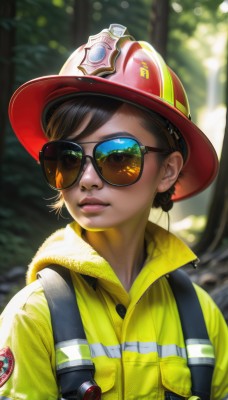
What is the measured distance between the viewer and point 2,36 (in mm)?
9875

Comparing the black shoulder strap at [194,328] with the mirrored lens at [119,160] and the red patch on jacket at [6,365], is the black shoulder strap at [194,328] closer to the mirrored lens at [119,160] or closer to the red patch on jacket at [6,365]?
the mirrored lens at [119,160]

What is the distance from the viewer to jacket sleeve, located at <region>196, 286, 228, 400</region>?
2.62 metres

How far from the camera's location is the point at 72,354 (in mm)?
2145

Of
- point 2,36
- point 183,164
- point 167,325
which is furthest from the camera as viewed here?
point 2,36

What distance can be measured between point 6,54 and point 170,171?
7.99m

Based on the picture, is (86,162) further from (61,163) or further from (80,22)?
(80,22)

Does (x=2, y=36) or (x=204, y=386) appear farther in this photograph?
(x=2, y=36)

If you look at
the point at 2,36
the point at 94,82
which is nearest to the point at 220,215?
the point at 2,36

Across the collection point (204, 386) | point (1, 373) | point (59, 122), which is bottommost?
point (204, 386)

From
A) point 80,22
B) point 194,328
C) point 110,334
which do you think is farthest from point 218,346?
point 80,22

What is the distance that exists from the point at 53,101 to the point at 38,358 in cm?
113

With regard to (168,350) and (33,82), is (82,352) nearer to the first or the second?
(168,350)

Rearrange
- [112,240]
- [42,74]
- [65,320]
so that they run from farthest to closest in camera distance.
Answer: [42,74] → [112,240] → [65,320]

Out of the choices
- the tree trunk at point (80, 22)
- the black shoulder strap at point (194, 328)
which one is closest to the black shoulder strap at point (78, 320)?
the black shoulder strap at point (194, 328)
